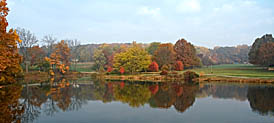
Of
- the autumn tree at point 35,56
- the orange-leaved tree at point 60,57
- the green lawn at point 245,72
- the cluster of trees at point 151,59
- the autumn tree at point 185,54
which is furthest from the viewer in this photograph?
the autumn tree at point 185,54

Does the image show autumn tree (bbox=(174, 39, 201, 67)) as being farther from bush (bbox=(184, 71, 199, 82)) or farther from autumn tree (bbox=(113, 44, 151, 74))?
bush (bbox=(184, 71, 199, 82))

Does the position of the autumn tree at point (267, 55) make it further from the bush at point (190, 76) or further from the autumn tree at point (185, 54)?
the bush at point (190, 76)

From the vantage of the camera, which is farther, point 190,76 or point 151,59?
point 151,59

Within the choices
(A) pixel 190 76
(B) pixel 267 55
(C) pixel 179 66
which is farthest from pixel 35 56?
(B) pixel 267 55

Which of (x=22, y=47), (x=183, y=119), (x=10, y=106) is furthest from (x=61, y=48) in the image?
(x=183, y=119)

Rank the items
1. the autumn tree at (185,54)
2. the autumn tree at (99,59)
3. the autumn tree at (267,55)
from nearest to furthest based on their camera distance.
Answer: the autumn tree at (267,55) < the autumn tree at (185,54) < the autumn tree at (99,59)

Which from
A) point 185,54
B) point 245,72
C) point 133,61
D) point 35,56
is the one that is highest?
point 185,54


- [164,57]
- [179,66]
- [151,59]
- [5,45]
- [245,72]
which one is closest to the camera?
[5,45]

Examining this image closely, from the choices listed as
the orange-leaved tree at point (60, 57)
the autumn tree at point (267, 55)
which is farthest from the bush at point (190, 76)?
the orange-leaved tree at point (60, 57)

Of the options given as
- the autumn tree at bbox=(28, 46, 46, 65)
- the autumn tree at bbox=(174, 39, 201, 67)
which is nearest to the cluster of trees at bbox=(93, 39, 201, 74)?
the autumn tree at bbox=(174, 39, 201, 67)

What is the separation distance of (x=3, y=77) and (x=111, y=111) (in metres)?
18.3

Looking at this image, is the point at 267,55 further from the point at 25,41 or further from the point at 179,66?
the point at 25,41

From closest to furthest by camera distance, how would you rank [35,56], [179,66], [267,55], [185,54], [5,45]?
[5,45]
[267,55]
[179,66]
[35,56]
[185,54]

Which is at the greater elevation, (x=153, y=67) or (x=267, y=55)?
(x=267, y=55)
